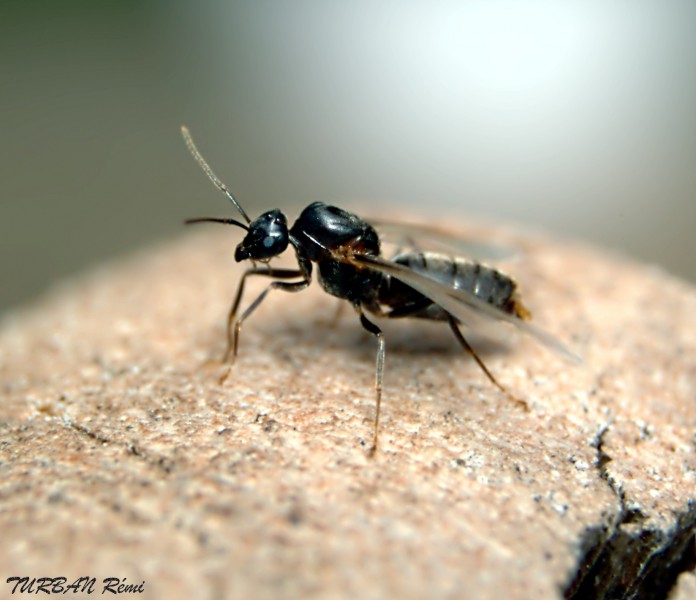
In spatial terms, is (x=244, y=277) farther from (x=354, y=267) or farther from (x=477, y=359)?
(x=477, y=359)

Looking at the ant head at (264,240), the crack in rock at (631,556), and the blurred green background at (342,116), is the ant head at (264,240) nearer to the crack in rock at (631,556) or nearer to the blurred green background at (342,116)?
the crack in rock at (631,556)

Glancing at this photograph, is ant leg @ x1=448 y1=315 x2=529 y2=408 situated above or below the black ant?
below

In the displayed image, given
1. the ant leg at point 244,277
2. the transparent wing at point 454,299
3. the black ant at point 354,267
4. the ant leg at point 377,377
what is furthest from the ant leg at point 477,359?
the ant leg at point 244,277

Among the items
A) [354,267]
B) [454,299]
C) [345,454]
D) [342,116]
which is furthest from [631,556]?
[342,116]

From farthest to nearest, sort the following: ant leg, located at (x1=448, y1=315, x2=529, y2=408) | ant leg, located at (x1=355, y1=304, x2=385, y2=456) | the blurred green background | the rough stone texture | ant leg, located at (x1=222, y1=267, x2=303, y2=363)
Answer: the blurred green background, ant leg, located at (x1=222, y1=267, x2=303, y2=363), ant leg, located at (x1=448, y1=315, x2=529, y2=408), ant leg, located at (x1=355, y1=304, x2=385, y2=456), the rough stone texture

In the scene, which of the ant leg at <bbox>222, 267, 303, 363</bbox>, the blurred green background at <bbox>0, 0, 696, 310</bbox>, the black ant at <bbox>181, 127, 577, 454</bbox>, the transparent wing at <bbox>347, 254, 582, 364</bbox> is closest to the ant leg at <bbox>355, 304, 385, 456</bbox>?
the black ant at <bbox>181, 127, 577, 454</bbox>

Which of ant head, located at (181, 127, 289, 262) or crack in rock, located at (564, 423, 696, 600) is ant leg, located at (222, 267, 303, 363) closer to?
ant head, located at (181, 127, 289, 262)

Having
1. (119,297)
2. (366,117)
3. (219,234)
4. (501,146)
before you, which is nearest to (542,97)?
(501,146)
